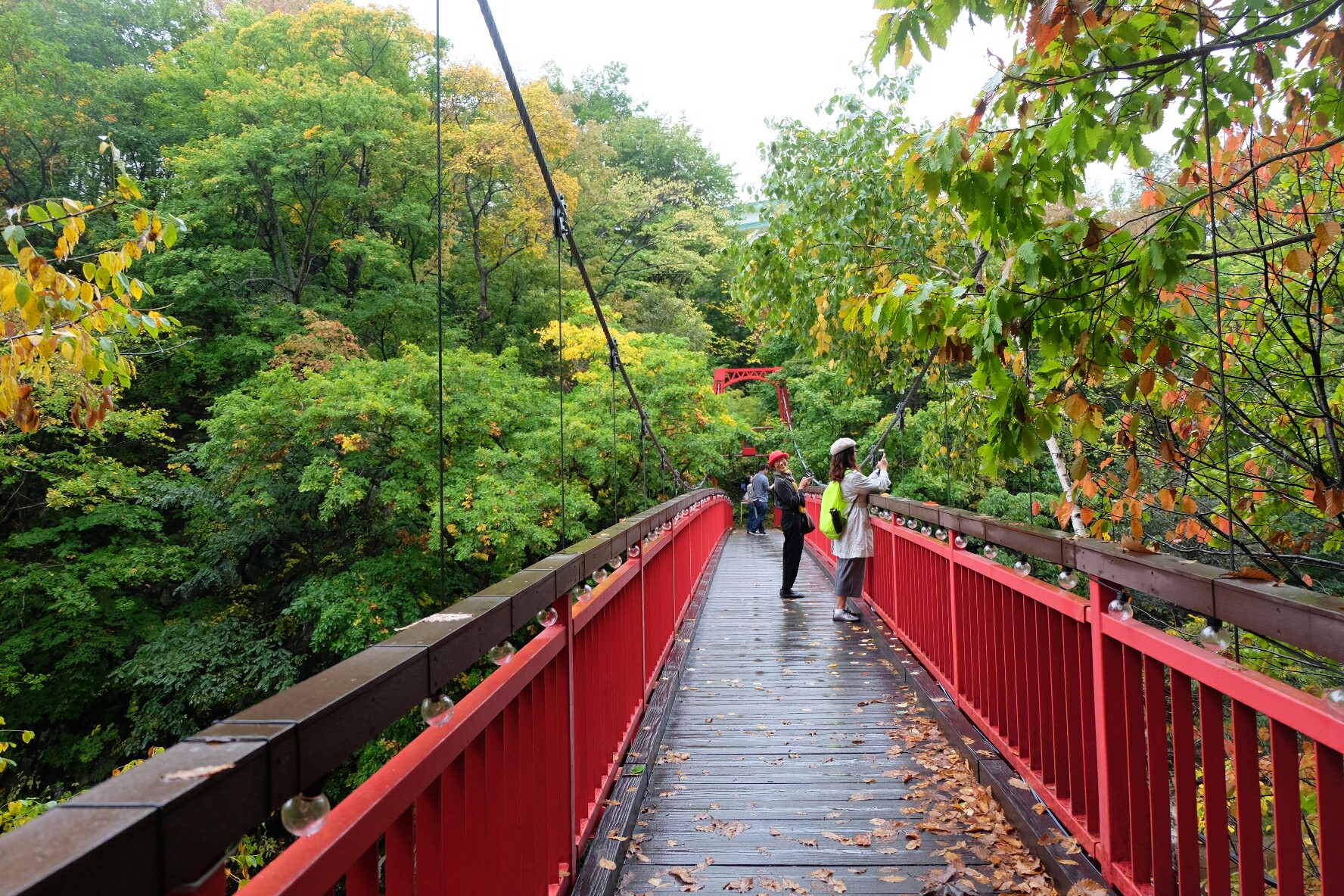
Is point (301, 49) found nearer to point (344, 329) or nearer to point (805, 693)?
point (344, 329)

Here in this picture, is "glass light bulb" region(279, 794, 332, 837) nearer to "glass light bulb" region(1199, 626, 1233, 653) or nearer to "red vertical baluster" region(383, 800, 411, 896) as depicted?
"red vertical baluster" region(383, 800, 411, 896)

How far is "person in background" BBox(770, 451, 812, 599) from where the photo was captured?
6859 millimetres

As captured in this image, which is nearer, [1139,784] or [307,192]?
[1139,784]

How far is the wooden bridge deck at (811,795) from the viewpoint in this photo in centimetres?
232

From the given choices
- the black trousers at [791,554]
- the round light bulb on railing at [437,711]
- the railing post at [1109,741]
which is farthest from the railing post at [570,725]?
the black trousers at [791,554]

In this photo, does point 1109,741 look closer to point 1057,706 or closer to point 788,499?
point 1057,706

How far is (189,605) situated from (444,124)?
1213 centimetres

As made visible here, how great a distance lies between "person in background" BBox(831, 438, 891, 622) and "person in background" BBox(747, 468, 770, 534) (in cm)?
819

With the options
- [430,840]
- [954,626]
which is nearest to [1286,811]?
[430,840]

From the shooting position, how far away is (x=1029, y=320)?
2080mm

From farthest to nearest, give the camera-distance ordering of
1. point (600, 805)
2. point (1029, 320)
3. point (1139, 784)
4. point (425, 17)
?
point (425, 17) < point (600, 805) < point (1029, 320) < point (1139, 784)

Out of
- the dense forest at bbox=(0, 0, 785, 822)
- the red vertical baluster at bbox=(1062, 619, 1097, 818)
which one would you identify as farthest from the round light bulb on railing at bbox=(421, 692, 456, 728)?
the dense forest at bbox=(0, 0, 785, 822)

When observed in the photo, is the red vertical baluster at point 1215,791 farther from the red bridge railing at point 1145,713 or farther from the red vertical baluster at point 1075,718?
the red vertical baluster at point 1075,718

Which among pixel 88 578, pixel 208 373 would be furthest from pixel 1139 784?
pixel 208 373
